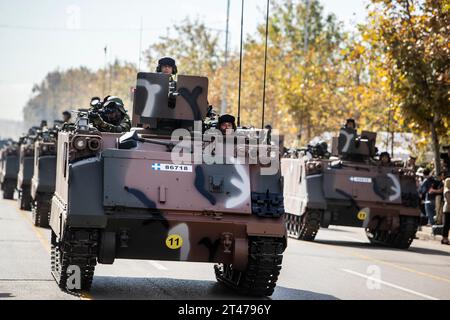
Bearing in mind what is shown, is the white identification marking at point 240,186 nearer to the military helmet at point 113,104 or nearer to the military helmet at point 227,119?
the military helmet at point 227,119

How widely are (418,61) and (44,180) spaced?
1104 cm

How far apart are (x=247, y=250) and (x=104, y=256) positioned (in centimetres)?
158

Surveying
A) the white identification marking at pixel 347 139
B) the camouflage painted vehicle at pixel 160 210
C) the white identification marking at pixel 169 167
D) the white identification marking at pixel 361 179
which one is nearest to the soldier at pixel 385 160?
the white identification marking at pixel 361 179

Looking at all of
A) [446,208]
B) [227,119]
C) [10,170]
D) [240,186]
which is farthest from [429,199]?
[240,186]

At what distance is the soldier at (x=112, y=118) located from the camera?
1380 centimetres

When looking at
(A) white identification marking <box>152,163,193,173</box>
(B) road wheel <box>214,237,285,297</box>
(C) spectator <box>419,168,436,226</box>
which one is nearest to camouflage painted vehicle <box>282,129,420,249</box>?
(C) spectator <box>419,168,436,226</box>

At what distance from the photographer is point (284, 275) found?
15859 millimetres

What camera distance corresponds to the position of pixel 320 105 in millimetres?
52500

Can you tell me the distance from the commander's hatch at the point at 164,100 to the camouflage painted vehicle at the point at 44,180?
31.7 ft

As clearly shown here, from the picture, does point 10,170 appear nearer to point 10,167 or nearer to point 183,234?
point 10,167

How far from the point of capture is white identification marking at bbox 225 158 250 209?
40.9ft

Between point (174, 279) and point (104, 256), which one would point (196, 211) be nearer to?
point (104, 256)
